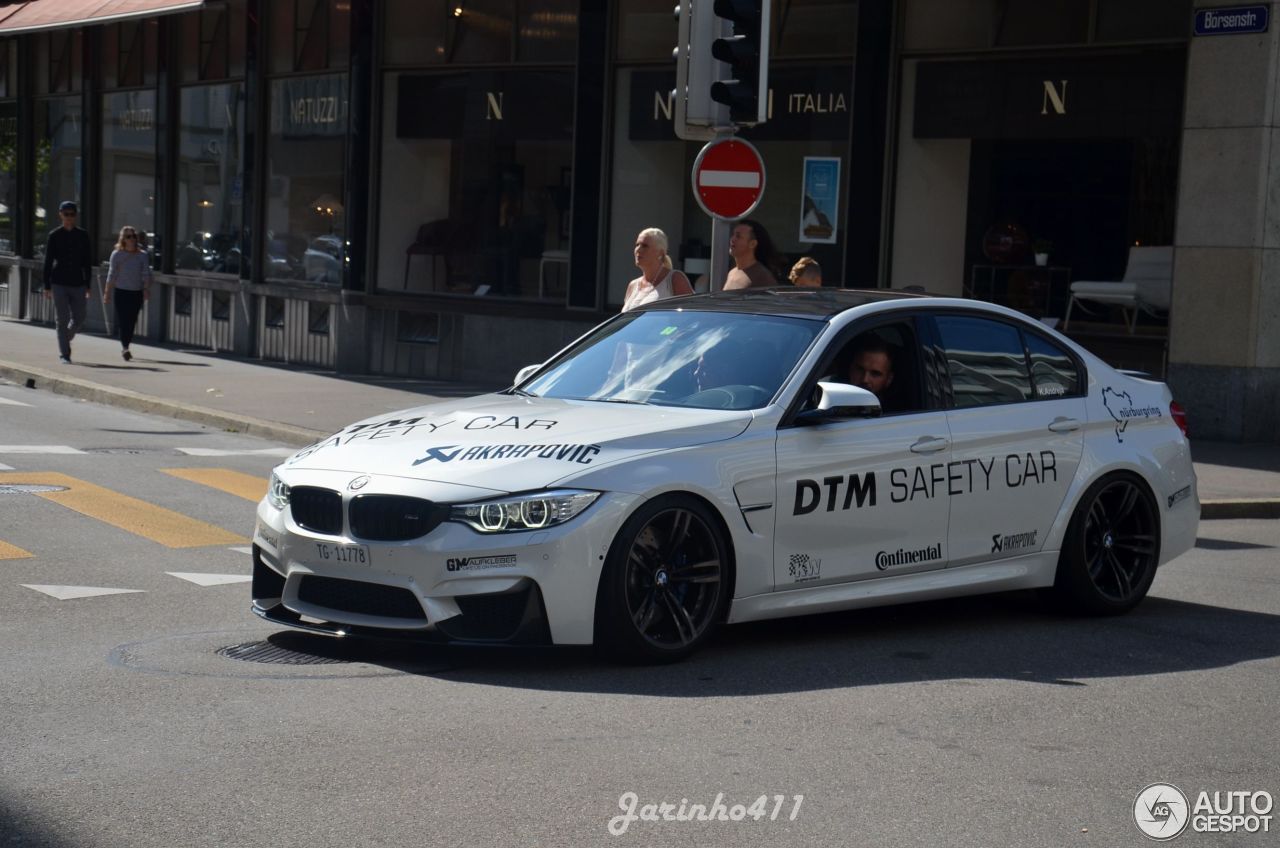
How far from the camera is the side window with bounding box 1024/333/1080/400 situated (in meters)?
8.12

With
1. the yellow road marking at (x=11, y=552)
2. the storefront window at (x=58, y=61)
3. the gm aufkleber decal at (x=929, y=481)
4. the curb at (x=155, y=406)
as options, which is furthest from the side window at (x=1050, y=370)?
the storefront window at (x=58, y=61)

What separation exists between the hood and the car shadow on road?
72cm

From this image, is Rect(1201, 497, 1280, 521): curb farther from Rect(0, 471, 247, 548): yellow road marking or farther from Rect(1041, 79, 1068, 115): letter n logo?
Rect(0, 471, 247, 548): yellow road marking

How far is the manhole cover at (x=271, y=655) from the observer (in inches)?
261

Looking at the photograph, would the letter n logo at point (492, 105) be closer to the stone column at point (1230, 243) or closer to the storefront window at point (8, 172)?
the stone column at point (1230, 243)

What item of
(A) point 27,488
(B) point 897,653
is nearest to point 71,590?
(A) point 27,488

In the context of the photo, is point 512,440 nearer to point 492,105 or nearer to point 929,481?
point 929,481

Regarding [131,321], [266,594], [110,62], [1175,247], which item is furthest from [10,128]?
[266,594]

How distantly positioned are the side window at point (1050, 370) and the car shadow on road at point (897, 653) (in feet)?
3.48

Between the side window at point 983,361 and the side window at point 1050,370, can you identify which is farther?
the side window at point 1050,370

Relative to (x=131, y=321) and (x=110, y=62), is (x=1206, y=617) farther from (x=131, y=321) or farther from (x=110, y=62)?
(x=110, y=62)

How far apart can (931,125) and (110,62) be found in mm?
17054

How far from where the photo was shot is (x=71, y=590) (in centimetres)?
802

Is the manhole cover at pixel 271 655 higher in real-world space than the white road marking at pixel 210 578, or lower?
higher
